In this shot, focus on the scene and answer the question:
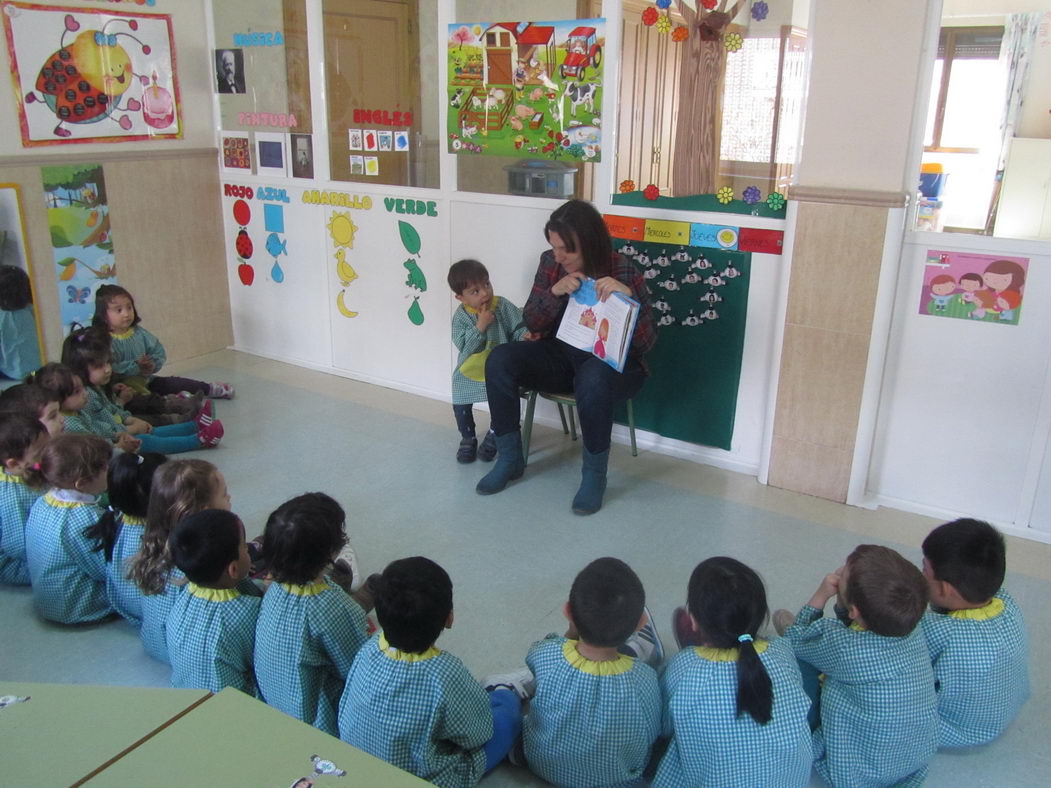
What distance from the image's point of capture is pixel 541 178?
12.2ft

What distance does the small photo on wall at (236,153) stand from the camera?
468cm

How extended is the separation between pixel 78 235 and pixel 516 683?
11.3 ft

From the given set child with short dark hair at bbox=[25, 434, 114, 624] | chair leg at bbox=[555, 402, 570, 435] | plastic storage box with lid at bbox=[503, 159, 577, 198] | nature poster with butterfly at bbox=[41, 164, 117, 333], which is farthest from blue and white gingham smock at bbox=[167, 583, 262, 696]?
nature poster with butterfly at bbox=[41, 164, 117, 333]

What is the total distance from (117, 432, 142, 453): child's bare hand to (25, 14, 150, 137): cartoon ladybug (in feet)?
5.91

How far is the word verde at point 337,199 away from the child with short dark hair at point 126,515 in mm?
2292

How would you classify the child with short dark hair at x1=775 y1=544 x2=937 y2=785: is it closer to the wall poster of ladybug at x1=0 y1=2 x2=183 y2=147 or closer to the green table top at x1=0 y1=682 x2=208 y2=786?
the green table top at x1=0 y1=682 x2=208 y2=786

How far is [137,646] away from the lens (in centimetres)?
235

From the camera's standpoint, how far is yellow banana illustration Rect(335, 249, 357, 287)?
446 cm

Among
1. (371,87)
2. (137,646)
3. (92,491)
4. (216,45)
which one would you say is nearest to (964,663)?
(137,646)

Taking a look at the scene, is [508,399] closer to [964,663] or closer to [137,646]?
[137,646]

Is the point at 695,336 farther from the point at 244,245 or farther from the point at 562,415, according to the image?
the point at 244,245

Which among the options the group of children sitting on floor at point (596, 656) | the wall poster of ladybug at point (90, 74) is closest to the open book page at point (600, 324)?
the group of children sitting on floor at point (596, 656)

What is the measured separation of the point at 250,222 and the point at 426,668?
12.2ft

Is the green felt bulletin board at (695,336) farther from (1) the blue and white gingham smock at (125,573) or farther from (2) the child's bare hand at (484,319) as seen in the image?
(1) the blue and white gingham smock at (125,573)
